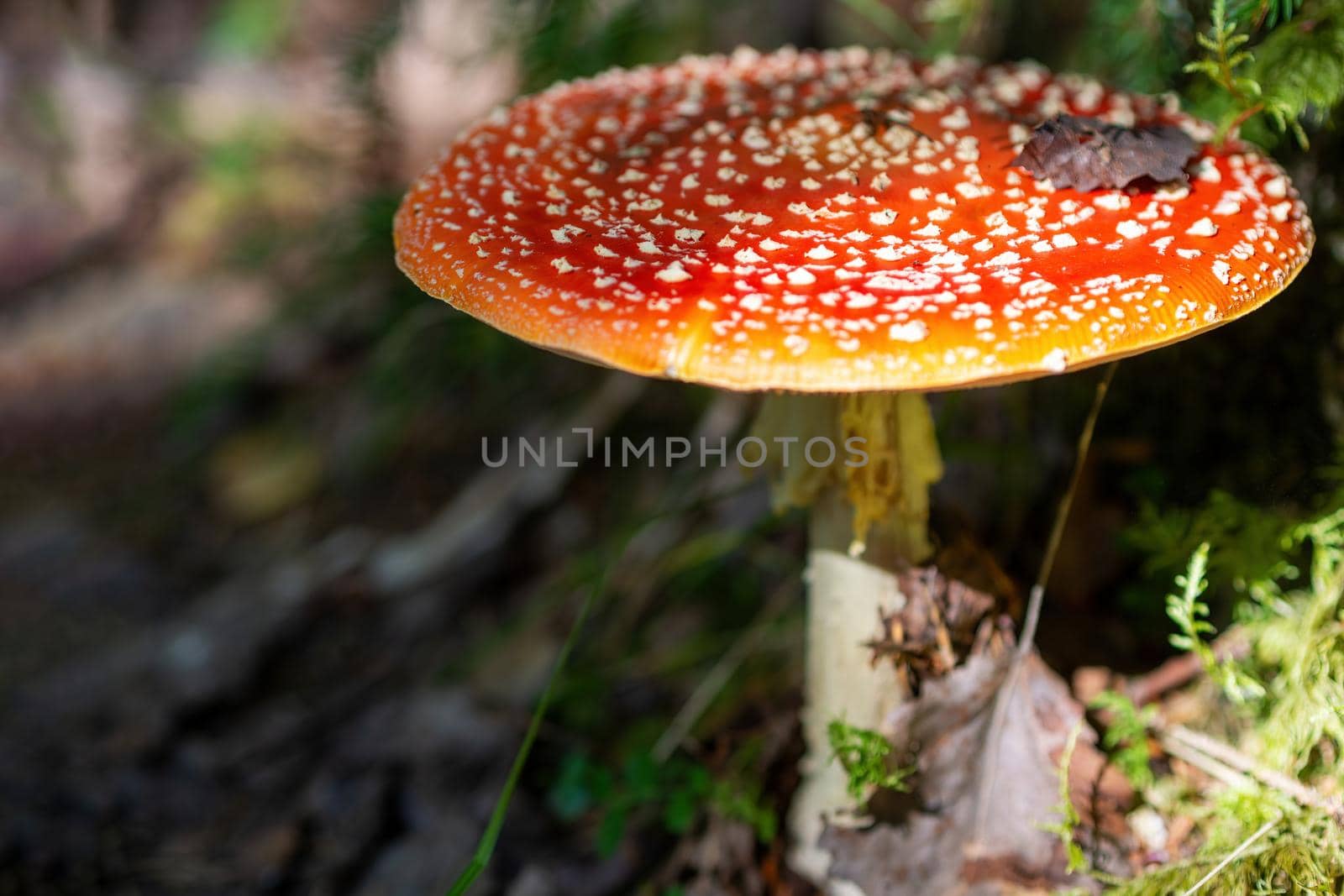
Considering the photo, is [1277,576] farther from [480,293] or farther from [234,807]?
[234,807]

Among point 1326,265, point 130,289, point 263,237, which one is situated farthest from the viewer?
point 130,289

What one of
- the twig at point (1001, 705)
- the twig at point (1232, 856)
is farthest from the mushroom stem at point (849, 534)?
the twig at point (1232, 856)

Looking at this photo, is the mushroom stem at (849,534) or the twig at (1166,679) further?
the twig at (1166,679)

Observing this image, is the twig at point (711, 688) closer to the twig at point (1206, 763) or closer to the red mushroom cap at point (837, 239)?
the twig at point (1206, 763)

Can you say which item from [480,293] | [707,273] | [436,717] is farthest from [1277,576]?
[436,717]

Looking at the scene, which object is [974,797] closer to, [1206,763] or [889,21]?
[1206,763]

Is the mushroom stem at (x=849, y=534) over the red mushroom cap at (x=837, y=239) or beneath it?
beneath

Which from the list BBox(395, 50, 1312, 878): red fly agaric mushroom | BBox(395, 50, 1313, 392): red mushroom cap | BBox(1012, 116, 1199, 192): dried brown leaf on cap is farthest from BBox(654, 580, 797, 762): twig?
BBox(1012, 116, 1199, 192): dried brown leaf on cap
